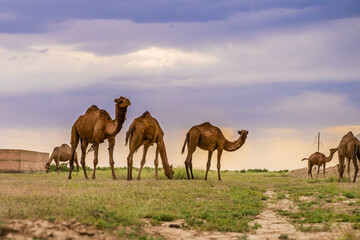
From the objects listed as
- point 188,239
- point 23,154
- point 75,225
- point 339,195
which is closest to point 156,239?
point 188,239

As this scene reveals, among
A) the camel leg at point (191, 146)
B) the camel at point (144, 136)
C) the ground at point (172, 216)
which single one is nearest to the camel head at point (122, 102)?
the camel at point (144, 136)

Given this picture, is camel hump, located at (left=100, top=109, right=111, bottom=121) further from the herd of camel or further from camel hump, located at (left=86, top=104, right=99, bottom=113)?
camel hump, located at (left=86, top=104, right=99, bottom=113)

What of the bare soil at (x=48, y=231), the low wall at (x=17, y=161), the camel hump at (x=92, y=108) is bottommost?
the bare soil at (x=48, y=231)

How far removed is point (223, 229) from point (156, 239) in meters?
1.99

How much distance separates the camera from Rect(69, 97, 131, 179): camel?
22.0 meters

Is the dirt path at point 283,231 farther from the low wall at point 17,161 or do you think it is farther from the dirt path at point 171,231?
the low wall at point 17,161

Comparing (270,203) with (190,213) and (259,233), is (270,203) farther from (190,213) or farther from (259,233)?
(259,233)

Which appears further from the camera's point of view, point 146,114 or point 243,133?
point 243,133

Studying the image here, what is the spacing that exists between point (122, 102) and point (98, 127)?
1.59 meters

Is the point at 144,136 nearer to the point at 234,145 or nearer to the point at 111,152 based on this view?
the point at 111,152

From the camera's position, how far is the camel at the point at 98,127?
72.2 ft

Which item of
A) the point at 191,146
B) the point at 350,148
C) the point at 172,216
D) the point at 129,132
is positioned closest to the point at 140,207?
the point at 172,216

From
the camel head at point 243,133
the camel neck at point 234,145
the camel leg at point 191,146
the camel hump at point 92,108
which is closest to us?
the camel hump at point 92,108

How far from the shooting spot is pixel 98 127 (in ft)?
73.5
